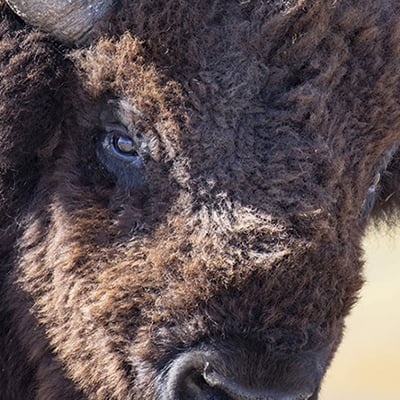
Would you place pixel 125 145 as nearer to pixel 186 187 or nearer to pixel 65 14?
pixel 186 187

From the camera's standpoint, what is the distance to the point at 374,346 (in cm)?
1433

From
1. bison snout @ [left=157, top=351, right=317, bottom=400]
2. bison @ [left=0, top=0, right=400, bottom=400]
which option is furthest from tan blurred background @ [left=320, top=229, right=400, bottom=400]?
bison snout @ [left=157, top=351, right=317, bottom=400]

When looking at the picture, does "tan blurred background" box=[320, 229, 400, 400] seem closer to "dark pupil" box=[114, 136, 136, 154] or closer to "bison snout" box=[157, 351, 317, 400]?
"dark pupil" box=[114, 136, 136, 154]

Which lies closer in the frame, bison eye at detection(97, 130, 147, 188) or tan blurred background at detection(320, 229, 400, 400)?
bison eye at detection(97, 130, 147, 188)

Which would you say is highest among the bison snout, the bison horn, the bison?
the bison horn

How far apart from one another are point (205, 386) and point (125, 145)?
3.34 ft

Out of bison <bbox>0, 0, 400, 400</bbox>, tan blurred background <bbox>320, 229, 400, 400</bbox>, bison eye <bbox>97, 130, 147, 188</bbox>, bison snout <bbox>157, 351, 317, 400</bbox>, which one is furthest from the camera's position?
tan blurred background <bbox>320, 229, 400, 400</bbox>

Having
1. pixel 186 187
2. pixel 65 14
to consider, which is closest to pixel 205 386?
pixel 186 187

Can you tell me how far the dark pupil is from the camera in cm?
418

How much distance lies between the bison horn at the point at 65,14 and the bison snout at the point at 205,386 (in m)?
1.34

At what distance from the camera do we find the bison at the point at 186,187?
3.76 metres

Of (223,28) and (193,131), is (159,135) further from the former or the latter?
(223,28)

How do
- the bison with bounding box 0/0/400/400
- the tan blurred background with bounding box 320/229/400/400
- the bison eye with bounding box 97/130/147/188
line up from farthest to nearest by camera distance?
the tan blurred background with bounding box 320/229/400/400 → the bison eye with bounding box 97/130/147/188 → the bison with bounding box 0/0/400/400

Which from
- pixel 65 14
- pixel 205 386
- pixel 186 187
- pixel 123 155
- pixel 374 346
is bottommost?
pixel 205 386
